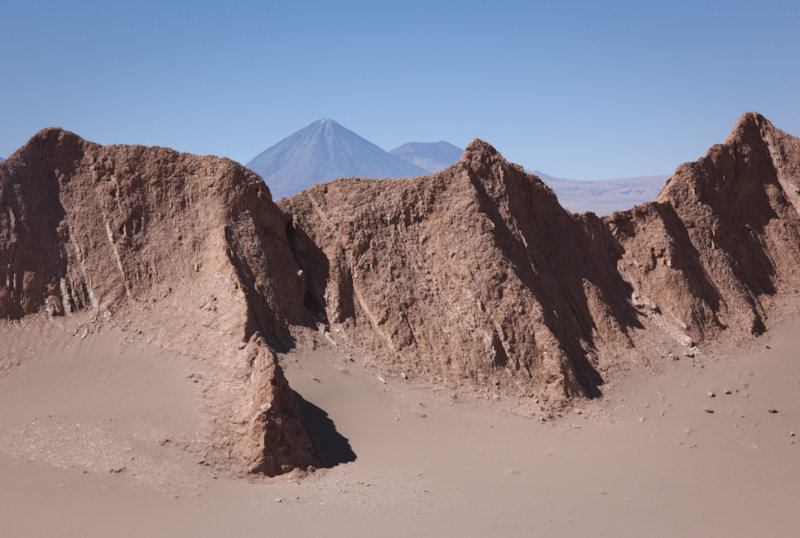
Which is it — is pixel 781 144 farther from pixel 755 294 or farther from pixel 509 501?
pixel 509 501

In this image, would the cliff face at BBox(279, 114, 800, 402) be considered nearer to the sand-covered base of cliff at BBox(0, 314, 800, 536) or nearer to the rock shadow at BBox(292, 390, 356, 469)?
the sand-covered base of cliff at BBox(0, 314, 800, 536)

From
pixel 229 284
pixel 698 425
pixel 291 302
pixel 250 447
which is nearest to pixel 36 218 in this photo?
pixel 229 284

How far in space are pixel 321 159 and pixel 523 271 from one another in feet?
475

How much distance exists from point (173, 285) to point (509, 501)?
7783mm

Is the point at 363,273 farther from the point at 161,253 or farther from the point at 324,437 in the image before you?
the point at 324,437

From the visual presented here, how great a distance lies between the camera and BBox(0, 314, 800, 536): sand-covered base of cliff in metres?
9.49

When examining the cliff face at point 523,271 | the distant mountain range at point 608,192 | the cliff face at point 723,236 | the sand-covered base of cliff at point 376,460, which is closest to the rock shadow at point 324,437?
the sand-covered base of cliff at point 376,460

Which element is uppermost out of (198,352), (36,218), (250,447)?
(36,218)

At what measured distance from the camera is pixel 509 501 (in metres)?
10.4

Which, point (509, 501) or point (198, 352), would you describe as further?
point (198, 352)

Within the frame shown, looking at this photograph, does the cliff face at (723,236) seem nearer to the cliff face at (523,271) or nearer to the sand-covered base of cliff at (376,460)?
the cliff face at (523,271)

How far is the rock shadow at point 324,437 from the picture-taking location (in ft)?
38.3

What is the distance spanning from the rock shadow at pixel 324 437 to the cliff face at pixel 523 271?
2406 millimetres

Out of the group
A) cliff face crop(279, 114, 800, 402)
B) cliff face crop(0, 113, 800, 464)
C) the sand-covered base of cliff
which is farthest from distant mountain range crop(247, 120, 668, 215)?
the sand-covered base of cliff
